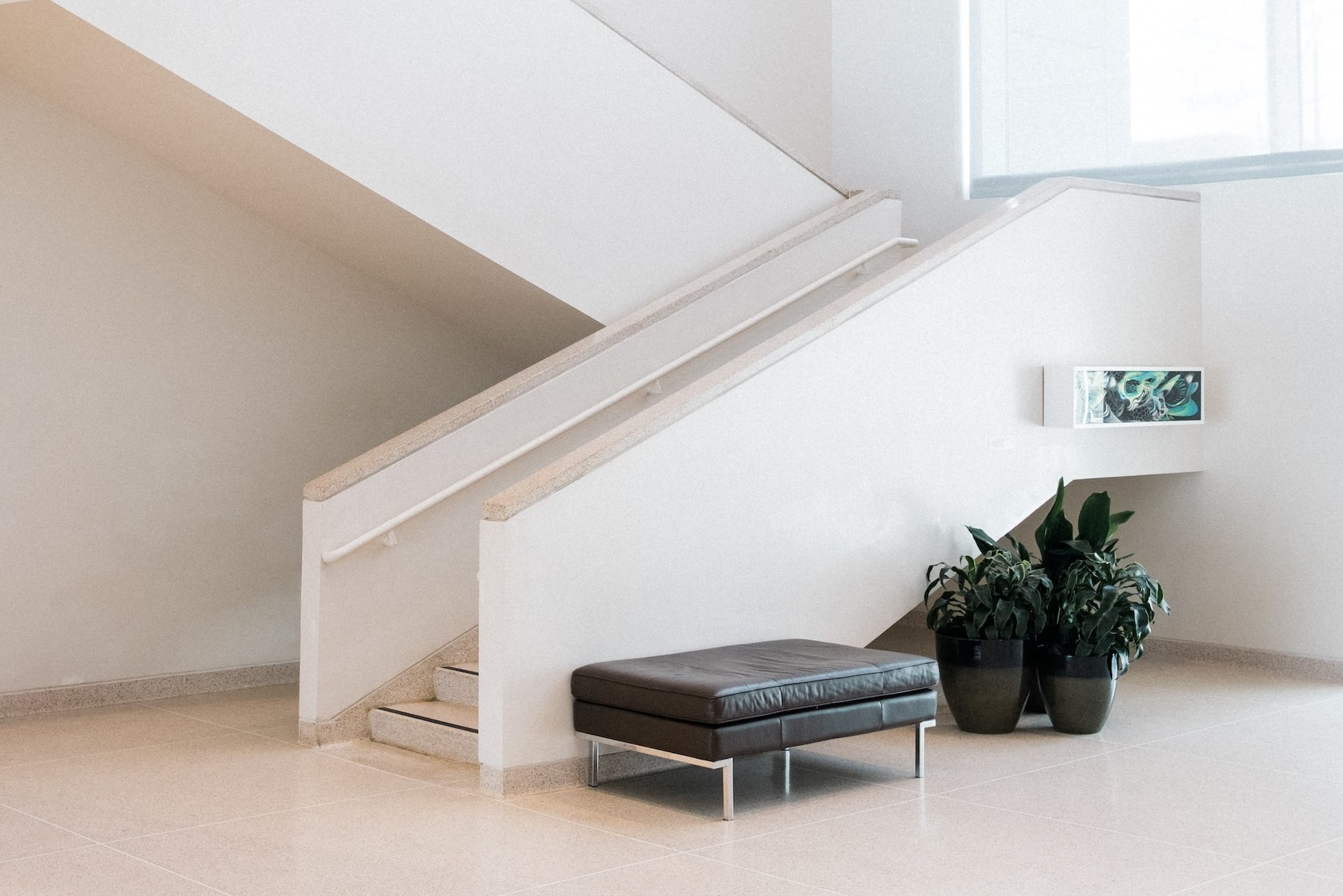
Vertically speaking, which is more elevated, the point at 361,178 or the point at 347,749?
the point at 361,178

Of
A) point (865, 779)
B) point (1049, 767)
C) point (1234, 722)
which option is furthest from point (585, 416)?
point (1234, 722)

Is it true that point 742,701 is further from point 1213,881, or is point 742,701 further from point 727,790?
point 1213,881

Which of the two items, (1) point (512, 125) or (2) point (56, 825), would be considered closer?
(2) point (56, 825)

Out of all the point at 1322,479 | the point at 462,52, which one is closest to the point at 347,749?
the point at 462,52

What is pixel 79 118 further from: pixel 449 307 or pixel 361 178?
pixel 449 307

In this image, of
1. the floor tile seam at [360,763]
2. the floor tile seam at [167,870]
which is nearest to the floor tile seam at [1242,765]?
the floor tile seam at [360,763]

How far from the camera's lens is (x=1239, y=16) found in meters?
7.85

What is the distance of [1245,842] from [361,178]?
4.34 m

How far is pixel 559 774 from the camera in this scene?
17.1ft

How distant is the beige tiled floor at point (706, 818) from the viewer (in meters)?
4.16

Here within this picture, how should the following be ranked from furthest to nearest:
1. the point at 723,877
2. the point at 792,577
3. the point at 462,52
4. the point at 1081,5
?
the point at 1081,5 < the point at 462,52 < the point at 792,577 < the point at 723,877

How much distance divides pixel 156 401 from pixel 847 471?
3.50 metres

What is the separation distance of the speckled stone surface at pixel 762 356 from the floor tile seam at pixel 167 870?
154 cm

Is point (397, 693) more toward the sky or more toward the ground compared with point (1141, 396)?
more toward the ground
